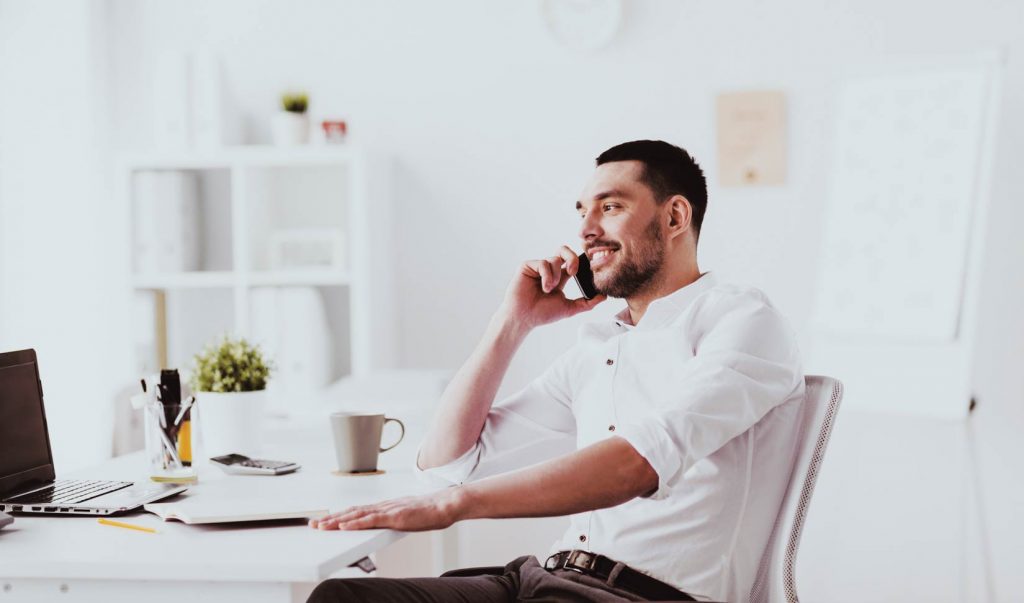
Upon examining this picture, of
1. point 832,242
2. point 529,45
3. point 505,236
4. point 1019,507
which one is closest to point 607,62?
point 529,45

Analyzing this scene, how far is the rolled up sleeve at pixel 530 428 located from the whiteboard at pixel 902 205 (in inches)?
45.2

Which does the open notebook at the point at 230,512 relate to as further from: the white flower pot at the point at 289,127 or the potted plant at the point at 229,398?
the white flower pot at the point at 289,127

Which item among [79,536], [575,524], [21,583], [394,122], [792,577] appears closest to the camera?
[21,583]

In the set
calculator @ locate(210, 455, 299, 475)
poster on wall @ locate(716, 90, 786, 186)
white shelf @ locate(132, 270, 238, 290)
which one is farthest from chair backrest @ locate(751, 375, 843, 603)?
white shelf @ locate(132, 270, 238, 290)

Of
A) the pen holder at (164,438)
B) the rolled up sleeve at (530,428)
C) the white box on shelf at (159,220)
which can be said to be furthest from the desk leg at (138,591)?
the white box on shelf at (159,220)

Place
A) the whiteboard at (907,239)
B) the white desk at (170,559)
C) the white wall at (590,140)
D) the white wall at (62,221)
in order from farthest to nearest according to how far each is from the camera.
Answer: the white wall at (62,221), the white wall at (590,140), the whiteboard at (907,239), the white desk at (170,559)

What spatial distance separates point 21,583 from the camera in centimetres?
133

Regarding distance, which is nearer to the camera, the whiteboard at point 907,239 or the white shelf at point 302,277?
the whiteboard at point 907,239

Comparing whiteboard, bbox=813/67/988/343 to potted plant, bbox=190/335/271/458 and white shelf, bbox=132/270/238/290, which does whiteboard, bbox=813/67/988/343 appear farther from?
white shelf, bbox=132/270/238/290

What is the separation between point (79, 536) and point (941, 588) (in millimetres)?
2273

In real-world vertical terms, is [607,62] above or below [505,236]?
above

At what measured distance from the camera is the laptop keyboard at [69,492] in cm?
159

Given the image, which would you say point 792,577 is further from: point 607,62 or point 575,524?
point 607,62

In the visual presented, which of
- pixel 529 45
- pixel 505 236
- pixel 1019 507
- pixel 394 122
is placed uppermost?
pixel 529 45
